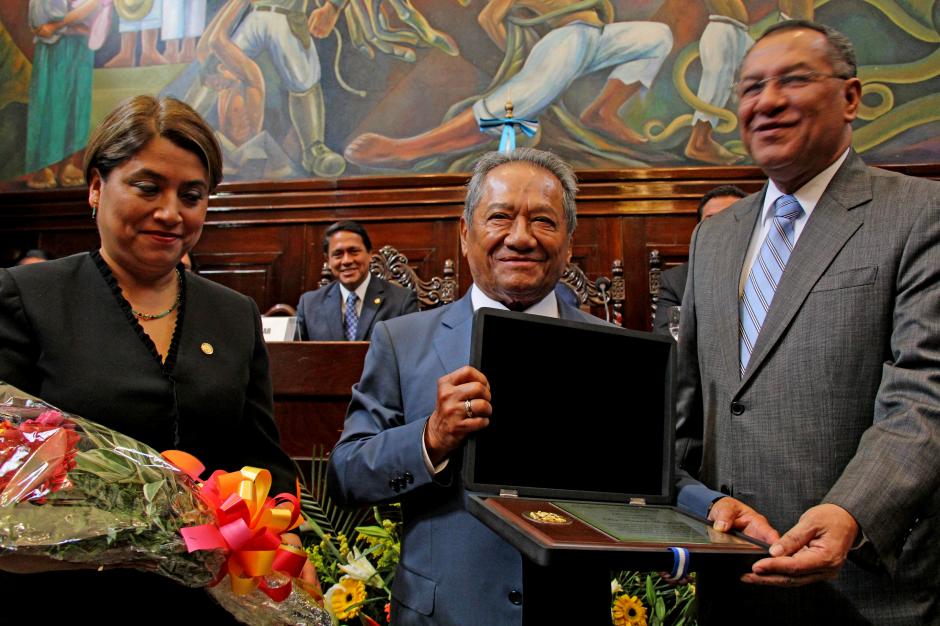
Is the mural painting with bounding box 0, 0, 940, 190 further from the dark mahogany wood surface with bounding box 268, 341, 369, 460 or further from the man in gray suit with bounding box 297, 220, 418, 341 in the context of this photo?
the dark mahogany wood surface with bounding box 268, 341, 369, 460

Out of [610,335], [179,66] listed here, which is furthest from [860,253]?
[179,66]

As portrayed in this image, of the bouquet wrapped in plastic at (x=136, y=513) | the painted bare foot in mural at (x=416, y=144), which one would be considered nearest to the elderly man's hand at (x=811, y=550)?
the bouquet wrapped in plastic at (x=136, y=513)

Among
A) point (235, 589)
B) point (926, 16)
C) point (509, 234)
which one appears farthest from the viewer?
point (926, 16)

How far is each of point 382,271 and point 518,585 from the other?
4.43 metres

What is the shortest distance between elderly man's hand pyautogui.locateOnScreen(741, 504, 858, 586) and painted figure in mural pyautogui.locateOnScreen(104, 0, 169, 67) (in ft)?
26.2

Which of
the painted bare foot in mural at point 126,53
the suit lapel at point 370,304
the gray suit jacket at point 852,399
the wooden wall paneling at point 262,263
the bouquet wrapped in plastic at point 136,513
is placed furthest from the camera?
the painted bare foot in mural at point 126,53

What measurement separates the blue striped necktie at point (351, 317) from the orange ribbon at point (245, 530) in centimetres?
438

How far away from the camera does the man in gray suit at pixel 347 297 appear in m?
5.69

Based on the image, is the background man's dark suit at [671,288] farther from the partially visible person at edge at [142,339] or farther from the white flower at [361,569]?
the partially visible person at edge at [142,339]

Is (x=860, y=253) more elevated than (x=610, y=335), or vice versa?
(x=860, y=253)

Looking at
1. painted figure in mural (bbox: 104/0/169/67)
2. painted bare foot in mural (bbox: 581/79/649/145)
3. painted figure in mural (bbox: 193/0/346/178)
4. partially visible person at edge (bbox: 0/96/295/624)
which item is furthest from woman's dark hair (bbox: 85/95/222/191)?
painted figure in mural (bbox: 104/0/169/67)

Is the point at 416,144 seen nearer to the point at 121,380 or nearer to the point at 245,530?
the point at 121,380

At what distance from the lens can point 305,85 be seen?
7660 millimetres

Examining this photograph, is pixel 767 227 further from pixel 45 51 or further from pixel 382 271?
pixel 45 51
